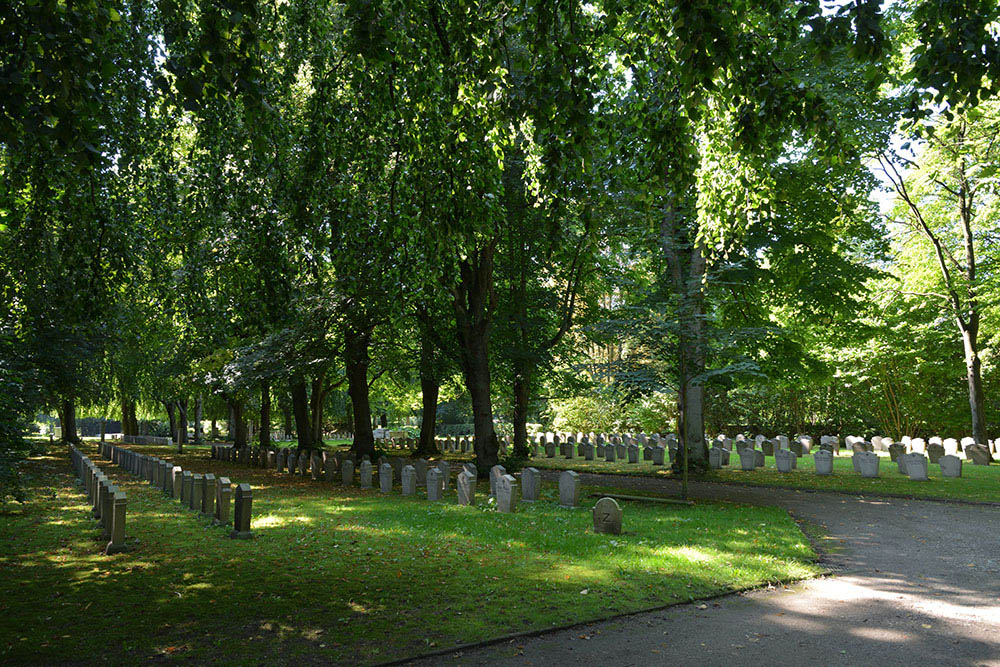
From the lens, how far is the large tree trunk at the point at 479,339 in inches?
663

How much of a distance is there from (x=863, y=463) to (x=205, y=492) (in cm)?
1670

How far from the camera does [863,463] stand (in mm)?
18188

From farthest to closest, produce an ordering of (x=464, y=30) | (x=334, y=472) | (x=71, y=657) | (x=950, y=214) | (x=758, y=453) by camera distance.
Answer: (x=950, y=214) → (x=758, y=453) → (x=334, y=472) → (x=464, y=30) → (x=71, y=657)

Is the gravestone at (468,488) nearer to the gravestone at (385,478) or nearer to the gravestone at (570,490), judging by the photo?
the gravestone at (570,490)

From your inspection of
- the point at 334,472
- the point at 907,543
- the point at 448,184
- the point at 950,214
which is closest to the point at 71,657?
the point at 448,184

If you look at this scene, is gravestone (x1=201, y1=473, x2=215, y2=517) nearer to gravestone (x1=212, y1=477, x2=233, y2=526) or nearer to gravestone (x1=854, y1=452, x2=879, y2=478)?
gravestone (x1=212, y1=477, x2=233, y2=526)

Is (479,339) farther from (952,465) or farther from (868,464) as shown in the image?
(952,465)

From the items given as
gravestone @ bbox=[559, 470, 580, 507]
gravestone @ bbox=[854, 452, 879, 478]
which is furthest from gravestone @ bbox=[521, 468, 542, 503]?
gravestone @ bbox=[854, 452, 879, 478]

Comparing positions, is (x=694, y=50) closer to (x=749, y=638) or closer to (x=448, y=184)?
(x=448, y=184)

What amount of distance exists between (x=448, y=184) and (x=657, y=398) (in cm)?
2880

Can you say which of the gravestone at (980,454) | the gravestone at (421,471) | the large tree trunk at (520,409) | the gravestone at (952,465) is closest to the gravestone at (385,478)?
the gravestone at (421,471)

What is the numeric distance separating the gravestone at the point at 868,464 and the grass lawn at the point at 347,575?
7524 millimetres

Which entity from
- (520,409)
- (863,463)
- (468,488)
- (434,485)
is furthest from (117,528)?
(863,463)

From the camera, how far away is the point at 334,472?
59.5 ft
